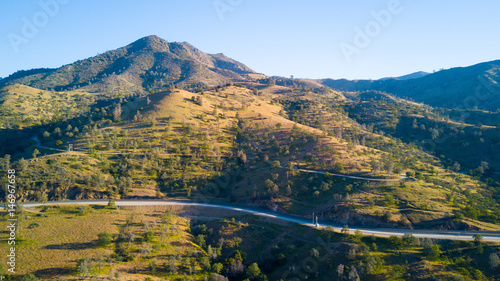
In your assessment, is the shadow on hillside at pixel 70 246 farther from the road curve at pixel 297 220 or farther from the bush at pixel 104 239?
the road curve at pixel 297 220

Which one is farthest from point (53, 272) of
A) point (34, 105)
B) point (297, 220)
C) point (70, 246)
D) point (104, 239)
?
point (34, 105)

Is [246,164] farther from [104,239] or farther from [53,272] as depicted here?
[53,272]

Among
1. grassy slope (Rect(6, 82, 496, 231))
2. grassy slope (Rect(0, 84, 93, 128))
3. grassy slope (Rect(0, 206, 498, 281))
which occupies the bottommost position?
grassy slope (Rect(0, 206, 498, 281))

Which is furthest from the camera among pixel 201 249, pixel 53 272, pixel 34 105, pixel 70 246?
pixel 34 105

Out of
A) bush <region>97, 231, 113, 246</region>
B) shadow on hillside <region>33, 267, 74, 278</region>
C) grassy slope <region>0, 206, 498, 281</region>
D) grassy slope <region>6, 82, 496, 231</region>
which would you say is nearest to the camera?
shadow on hillside <region>33, 267, 74, 278</region>

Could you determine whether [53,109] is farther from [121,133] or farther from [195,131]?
[195,131]

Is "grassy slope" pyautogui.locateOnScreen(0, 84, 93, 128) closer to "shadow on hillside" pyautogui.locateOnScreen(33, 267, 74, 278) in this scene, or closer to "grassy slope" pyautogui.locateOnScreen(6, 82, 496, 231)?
"grassy slope" pyautogui.locateOnScreen(6, 82, 496, 231)

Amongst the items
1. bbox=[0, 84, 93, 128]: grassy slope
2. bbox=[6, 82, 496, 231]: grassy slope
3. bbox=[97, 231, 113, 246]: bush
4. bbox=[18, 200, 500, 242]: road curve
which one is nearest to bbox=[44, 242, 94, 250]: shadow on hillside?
bbox=[97, 231, 113, 246]: bush

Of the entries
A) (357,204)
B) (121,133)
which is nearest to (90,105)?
(121,133)

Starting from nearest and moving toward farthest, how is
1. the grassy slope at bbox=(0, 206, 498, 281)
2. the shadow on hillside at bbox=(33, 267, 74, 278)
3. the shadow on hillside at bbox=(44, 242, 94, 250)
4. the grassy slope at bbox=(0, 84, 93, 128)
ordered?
the shadow on hillside at bbox=(33, 267, 74, 278), the grassy slope at bbox=(0, 206, 498, 281), the shadow on hillside at bbox=(44, 242, 94, 250), the grassy slope at bbox=(0, 84, 93, 128)

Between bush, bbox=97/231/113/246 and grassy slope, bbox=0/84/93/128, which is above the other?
grassy slope, bbox=0/84/93/128

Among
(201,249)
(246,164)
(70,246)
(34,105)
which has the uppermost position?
(34,105)

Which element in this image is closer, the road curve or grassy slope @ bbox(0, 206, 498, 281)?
grassy slope @ bbox(0, 206, 498, 281)
